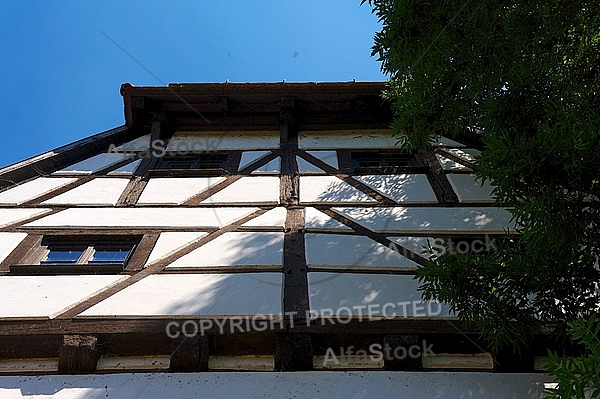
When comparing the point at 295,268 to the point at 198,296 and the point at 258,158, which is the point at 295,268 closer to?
the point at 198,296

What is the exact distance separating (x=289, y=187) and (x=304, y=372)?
3143 millimetres

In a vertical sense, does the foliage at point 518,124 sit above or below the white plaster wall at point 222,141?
below

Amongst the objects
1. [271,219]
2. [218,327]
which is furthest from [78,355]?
[271,219]

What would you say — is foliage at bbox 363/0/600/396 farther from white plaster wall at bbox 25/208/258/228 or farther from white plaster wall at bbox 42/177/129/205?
white plaster wall at bbox 42/177/129/205

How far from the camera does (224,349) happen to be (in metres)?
3.74

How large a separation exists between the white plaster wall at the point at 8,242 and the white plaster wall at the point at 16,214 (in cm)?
28

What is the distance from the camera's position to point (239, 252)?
16.3 ft

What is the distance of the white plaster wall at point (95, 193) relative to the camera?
619cm

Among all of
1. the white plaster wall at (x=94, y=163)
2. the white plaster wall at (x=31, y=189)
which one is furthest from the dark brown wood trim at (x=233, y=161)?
the white plaster wall at (x=31, y=189)

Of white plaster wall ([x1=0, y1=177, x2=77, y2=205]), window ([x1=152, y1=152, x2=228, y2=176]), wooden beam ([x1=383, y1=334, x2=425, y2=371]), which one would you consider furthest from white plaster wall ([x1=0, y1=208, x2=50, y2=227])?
wooden beam ([x1=383, y1=334, x2=425, y2=371])

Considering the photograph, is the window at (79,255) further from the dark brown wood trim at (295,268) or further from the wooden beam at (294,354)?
the wooden beam at (294,354)

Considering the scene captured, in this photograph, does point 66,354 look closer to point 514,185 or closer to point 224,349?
point 224,349

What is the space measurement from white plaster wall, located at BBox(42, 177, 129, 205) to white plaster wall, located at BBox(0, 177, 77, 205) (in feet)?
0.79

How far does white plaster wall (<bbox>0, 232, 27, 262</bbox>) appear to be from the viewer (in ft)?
16.5
